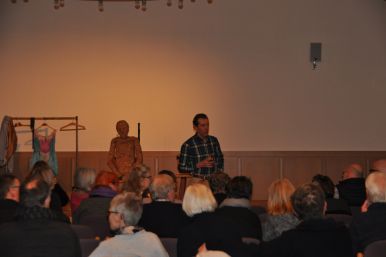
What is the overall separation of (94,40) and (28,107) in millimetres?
1578

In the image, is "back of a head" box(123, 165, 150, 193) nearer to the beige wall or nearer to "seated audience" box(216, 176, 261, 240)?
"seated audience" box(216, 176, 261, 240)

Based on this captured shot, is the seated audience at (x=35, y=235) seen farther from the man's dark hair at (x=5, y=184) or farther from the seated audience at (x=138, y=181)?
the seated audience at (x=138, y=181)

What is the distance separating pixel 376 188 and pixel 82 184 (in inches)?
116

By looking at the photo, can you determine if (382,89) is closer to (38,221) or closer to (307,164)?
(307,164)

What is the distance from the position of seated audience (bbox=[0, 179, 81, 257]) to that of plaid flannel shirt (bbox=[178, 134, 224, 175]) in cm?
495

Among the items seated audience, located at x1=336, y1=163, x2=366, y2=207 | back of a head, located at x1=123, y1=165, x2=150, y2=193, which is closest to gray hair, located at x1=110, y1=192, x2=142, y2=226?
back of a head, located at x1=123, y1=165, x2=150, y2=193

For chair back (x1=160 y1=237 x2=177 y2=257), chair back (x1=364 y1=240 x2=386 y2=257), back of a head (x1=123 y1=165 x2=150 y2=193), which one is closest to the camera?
chair back (x1=364 y1=240 x2=386 y2=257)

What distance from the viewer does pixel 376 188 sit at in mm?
5102

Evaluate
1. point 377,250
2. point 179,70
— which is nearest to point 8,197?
point 377,250

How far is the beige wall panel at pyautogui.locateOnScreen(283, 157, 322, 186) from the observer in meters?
11.8

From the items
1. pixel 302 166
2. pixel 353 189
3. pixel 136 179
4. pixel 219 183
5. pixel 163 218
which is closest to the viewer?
pixel 163 218

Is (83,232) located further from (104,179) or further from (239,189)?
(104,179)

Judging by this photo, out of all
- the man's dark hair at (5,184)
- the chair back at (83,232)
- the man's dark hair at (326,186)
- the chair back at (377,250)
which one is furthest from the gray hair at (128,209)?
the man's dark hair at (326,186)

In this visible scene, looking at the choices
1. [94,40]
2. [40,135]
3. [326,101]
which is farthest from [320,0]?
[40,135]
